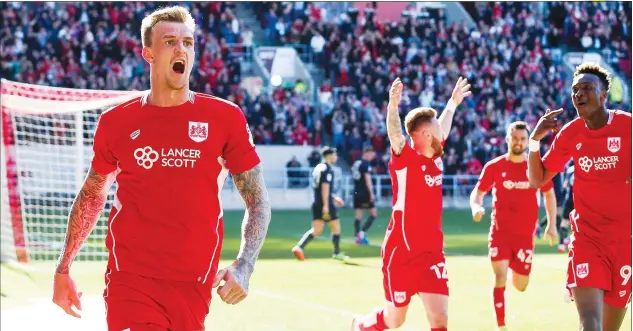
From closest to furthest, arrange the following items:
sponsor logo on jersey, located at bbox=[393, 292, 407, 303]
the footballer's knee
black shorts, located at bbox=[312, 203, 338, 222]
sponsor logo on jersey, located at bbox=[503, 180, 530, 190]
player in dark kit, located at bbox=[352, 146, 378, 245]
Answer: the footballer's knee < sponsor logo on jersey, located at bbox=[393, 292, 407, 303] < sponsor logo on jersey, located at bbox=[503, 180, 530, 190] < black shorts, located at bbox=[312, 203, 338, 222] < player in dark kit, located at bbox=[352, 146, 378, 245]

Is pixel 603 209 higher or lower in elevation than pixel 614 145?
lower

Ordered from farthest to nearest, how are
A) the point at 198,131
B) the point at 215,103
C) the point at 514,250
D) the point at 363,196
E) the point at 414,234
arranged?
the point at 363,196 < the point at 514,250 < the point at 414,234 < the point at 215,103 < the point at 198,131

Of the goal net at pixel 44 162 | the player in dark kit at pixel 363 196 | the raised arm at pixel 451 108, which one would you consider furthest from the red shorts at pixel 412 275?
the player in dark kit at pixel 363 196

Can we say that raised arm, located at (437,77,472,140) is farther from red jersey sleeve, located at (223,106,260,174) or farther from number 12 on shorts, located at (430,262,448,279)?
red jersey sleeve, located at (223,106,260,174)

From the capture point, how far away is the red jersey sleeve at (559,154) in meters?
7.83

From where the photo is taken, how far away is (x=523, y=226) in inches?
454

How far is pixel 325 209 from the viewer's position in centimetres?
1873

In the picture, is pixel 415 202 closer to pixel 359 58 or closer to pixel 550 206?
pixel 550 206

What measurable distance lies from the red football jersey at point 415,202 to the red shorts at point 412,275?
0.27 feet

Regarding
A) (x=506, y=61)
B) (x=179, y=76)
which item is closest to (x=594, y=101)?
(x=179, y=76)

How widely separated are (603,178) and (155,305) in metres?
3.85

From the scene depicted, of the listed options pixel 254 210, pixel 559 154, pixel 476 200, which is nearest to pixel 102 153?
pixel 254 210

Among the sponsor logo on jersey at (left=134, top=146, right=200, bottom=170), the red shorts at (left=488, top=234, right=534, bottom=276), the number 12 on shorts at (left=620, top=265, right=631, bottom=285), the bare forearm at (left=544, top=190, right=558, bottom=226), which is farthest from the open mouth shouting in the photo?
the red shorts at (left=488, top=234, right=534, bottom=276)

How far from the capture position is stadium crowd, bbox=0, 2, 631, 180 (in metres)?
35.5
